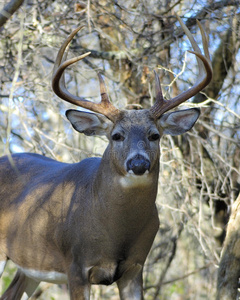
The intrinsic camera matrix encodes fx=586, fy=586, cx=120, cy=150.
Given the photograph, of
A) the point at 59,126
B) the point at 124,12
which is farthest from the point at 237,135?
the point at 59,126

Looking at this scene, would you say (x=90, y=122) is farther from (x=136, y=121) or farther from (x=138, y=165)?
(x=138, y=165)

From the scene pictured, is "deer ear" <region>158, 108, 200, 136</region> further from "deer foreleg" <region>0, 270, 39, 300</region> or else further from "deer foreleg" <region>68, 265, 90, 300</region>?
"deer foreleg" <region>0, 270, 39, 300</region>

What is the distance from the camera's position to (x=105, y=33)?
824cm

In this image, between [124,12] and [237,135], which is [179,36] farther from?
[237,135]

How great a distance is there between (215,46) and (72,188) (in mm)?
3903

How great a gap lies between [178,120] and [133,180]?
0.89 m

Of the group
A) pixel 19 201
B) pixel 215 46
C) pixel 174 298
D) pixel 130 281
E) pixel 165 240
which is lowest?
pixel 174 298

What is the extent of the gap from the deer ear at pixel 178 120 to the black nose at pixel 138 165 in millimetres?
828

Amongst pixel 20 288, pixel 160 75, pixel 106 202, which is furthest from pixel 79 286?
pixel 160 75

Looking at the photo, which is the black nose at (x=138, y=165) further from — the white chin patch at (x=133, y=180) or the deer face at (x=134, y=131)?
the white chin patch at (x=133, y=180)

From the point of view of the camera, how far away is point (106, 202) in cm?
500

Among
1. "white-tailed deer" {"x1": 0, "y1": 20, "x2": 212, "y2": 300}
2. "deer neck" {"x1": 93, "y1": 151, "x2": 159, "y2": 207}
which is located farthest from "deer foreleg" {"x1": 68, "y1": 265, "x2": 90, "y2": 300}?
"deer neck" {"x1": 93, "y1": 151, "x2": 159, "y2": 207}

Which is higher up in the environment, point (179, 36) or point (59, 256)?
point (179, 36)

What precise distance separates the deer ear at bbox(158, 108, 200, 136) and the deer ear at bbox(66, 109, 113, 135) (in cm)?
49
